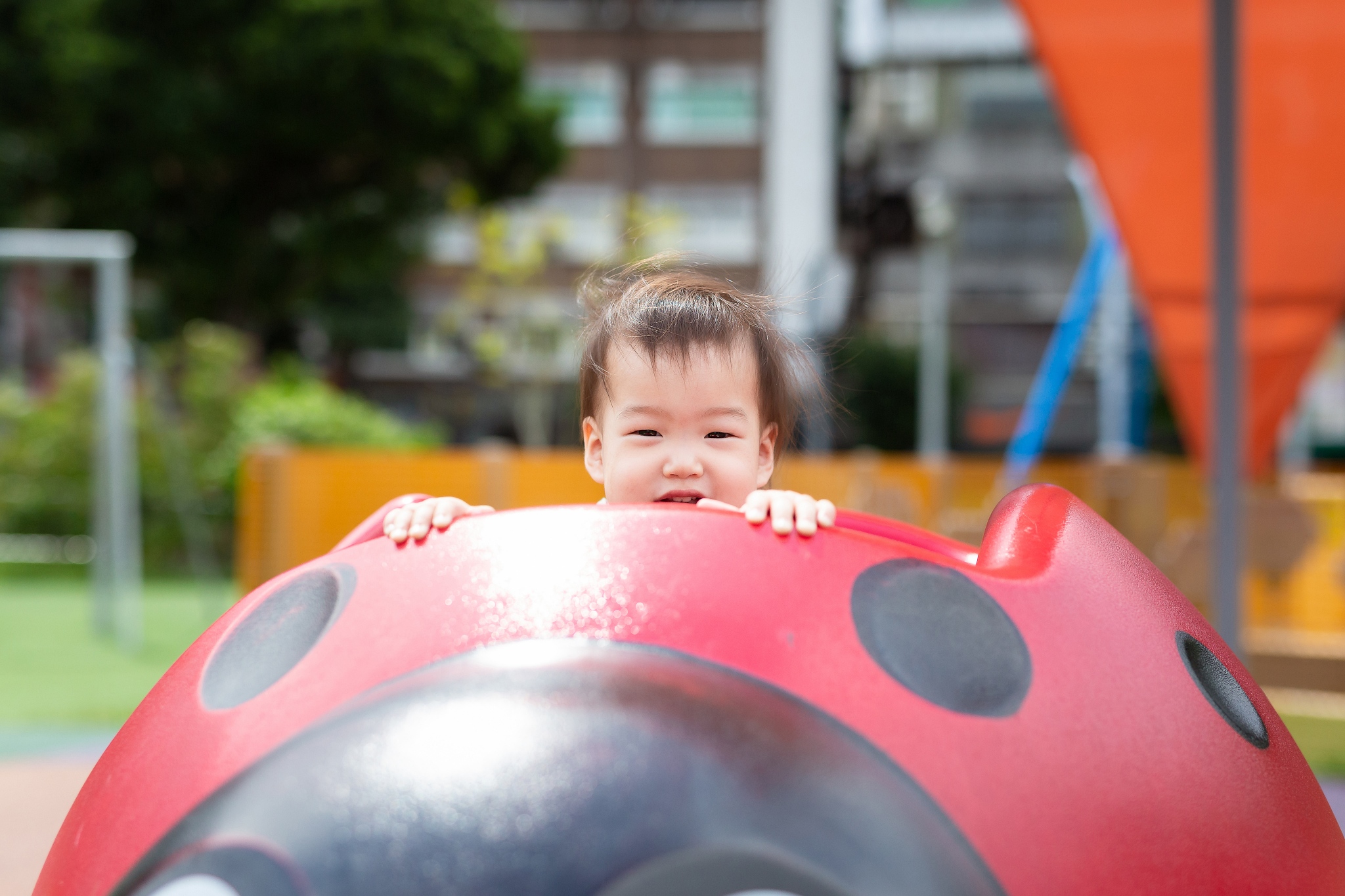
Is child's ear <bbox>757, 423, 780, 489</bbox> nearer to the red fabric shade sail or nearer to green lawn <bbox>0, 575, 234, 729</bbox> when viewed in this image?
the red fabric shade sail

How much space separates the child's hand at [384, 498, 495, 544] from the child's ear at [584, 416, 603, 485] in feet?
1.25

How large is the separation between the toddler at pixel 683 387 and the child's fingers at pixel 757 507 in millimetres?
203

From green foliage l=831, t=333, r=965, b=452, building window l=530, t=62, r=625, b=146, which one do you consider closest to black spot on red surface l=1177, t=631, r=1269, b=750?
green foliage l=831, t=333, r=965, b=452

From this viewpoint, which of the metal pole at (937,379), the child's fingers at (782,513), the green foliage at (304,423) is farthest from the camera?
the metal pole at (937,379)

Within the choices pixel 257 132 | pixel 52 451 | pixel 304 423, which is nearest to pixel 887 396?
pixel 257 132

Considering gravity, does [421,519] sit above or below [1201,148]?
below

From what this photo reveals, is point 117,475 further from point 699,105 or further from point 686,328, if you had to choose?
point 699,105

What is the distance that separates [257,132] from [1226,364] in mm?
17280

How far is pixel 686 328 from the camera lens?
182 cm

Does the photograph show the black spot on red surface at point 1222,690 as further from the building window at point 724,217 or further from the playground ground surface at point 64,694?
the building window at point 724,217

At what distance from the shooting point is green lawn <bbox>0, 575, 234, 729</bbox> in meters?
6.49

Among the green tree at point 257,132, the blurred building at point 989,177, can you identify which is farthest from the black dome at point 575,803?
the blurred building at point 989,177

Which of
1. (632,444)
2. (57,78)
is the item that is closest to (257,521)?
(632,444)

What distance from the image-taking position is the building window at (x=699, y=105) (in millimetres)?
Answer: 35781
